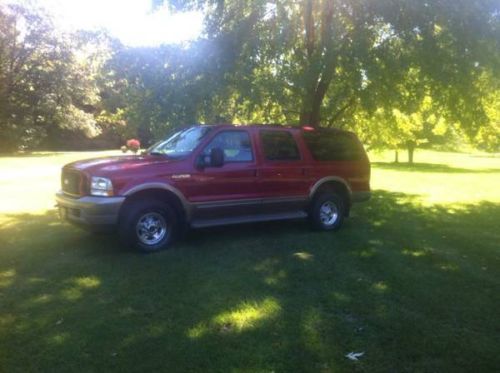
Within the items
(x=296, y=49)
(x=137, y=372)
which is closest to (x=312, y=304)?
(x=137, y=372)

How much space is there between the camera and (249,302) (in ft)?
16.5

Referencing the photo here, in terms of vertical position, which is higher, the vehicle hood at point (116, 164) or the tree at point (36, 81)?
the tree at point (36, 81)

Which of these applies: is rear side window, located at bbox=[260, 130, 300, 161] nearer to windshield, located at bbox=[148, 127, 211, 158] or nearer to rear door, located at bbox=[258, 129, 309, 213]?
rear door, located at bbox=[258, 129, 309, 213]

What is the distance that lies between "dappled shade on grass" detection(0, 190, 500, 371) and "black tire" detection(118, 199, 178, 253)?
0.72ft

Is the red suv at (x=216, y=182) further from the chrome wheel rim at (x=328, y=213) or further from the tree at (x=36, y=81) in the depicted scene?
the tree at (x=36, y=81)

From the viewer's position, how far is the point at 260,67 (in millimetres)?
11328

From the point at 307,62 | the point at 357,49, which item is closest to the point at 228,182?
the point at 307,62

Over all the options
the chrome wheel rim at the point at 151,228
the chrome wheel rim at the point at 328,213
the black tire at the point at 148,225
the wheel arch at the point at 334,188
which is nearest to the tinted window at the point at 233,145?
the black tire at the point at 148,225

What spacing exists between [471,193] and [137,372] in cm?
1477

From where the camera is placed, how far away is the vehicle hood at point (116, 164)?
664 cm

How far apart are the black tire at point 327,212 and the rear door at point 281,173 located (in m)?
0.30

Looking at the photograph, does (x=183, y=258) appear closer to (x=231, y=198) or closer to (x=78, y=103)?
(x=231, y=198)

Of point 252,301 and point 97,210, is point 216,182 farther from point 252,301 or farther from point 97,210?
point 252,301

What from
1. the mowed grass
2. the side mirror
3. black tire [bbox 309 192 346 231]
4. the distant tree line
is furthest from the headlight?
the distant tree line
